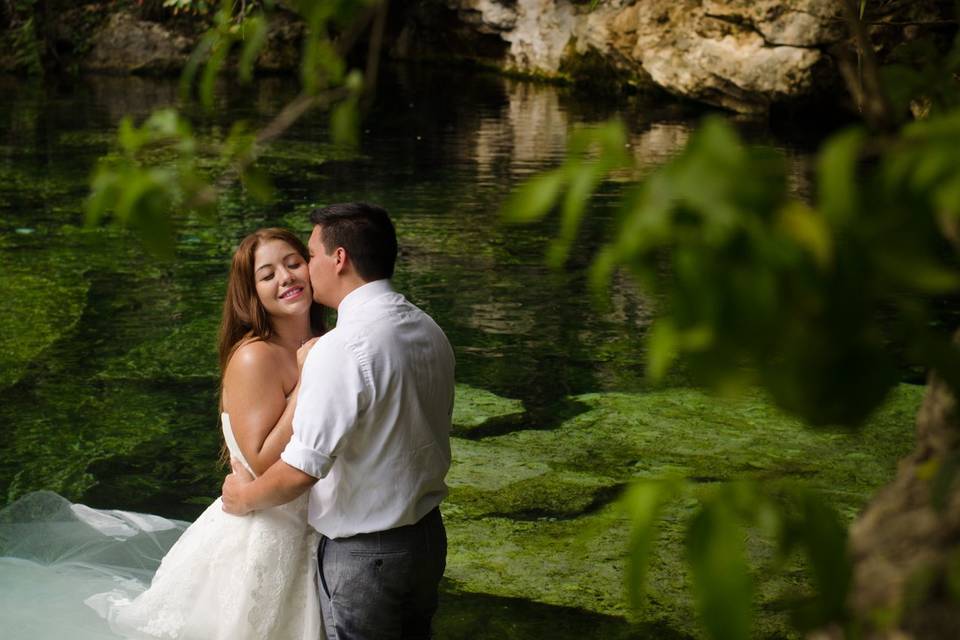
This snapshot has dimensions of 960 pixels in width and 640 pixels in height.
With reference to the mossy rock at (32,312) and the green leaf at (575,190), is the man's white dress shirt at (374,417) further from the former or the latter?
the mossy rock at (32,312)

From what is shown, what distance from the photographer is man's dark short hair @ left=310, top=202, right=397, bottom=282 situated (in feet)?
8.77

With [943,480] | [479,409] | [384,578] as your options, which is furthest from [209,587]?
[479,409]

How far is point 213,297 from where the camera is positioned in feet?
25.3

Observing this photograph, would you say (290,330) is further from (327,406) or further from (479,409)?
(479,409)

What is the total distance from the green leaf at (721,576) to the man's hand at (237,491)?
7.26 feet

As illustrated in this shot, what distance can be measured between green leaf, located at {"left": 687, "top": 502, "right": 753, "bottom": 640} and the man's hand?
2214 millimetres

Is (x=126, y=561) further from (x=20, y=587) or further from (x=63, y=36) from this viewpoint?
(x=63, y=36)

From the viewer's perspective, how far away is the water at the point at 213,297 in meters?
5.05

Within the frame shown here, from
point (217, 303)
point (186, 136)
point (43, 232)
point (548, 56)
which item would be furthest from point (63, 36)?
point (186, 136)

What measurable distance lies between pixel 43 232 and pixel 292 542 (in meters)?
7.21

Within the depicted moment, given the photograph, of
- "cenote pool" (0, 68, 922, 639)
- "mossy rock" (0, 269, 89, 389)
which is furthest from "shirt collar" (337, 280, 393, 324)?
"mossy rock" (0, 269, 89, 389)

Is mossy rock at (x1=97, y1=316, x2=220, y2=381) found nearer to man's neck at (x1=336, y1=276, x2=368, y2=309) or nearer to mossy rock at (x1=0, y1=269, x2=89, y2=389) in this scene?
mossy rock at (x1=0, y1=269, x2=89, y2=389)

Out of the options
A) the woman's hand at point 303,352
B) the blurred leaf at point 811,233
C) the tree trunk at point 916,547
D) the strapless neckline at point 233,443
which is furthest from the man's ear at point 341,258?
the blurred leaf at point 811,233

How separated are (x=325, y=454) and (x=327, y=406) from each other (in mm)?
107
